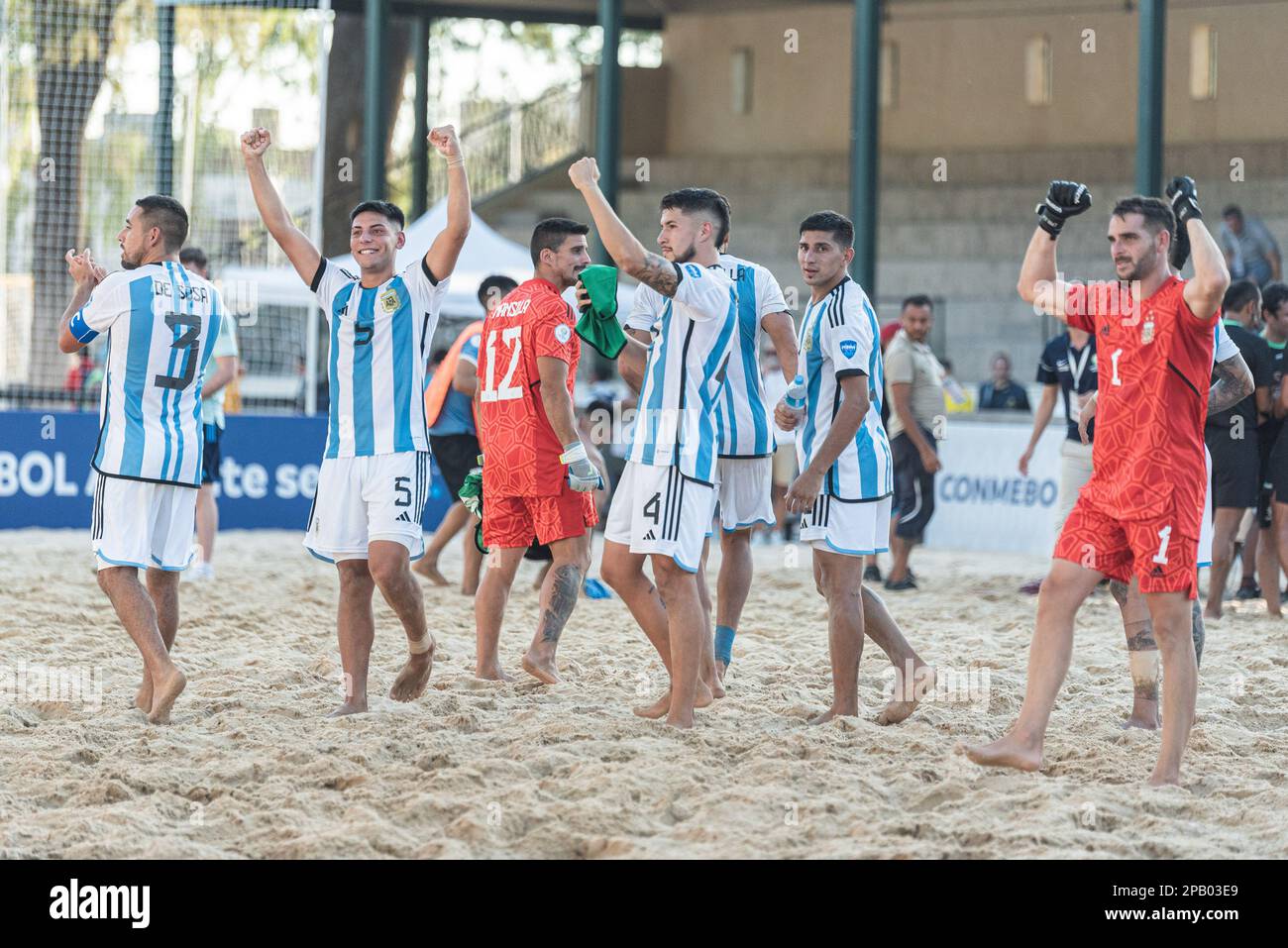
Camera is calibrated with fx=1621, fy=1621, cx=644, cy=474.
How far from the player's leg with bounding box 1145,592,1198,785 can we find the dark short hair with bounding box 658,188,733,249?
6.53 feet

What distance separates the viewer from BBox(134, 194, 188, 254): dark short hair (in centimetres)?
596

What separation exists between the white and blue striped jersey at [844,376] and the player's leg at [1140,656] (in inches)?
38.5

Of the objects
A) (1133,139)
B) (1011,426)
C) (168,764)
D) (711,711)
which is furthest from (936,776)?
(1133,139)

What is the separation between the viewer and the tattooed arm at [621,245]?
196 inches

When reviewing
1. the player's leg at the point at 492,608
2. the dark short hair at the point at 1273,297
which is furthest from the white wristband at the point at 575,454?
the dark short hair at the point at 1273,297

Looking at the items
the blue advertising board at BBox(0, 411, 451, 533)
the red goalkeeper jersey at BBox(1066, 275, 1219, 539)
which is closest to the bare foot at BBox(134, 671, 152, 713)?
the red goalkeeper jersey at BBox(1066, 275, 1219, 539)

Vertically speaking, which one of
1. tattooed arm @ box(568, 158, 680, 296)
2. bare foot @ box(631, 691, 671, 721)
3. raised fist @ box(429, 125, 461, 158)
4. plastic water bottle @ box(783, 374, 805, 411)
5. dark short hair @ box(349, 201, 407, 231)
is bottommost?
bare foot @ box(631, 691, 671, 721)

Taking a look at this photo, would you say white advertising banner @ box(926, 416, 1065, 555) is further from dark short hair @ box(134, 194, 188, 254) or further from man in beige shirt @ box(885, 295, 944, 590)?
dark short hair @ box(134, 194, 188, 254)

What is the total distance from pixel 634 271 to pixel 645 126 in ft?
69.9

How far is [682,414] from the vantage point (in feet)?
17.9

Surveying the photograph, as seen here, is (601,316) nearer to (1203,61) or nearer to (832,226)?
(832,226)

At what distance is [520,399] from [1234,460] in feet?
14.6

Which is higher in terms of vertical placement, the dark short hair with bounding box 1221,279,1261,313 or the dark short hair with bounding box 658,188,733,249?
the dark short hair with bounding box 1221,279,1261,313

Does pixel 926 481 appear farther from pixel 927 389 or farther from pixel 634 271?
pixel 634 271
